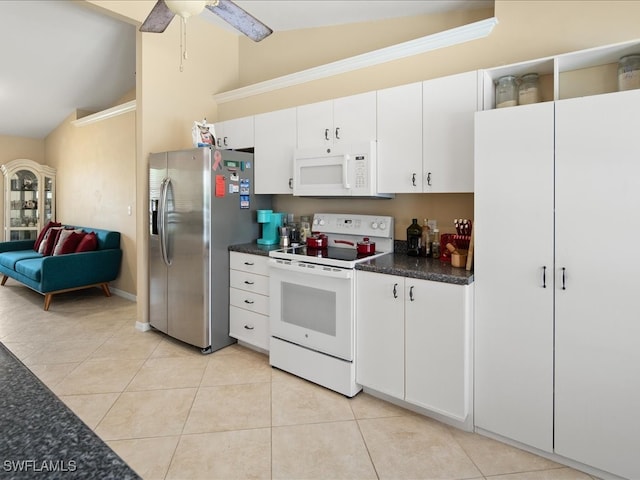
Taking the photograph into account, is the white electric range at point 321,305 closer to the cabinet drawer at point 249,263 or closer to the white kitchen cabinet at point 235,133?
the cabinet drawer at point 249,263

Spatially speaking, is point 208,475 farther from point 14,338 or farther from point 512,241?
point 14,338

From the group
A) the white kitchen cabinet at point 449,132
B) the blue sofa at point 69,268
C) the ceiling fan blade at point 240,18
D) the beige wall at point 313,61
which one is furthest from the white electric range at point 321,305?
the blue sofa at point 69,268

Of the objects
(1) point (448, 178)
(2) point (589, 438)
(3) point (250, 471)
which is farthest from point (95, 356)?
(2) point (589, 438)

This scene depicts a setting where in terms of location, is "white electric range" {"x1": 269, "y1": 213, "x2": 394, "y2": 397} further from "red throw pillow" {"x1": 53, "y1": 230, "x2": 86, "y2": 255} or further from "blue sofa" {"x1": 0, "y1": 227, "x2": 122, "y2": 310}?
"red throw pillow" {"x1": 53, "y1": 230, "x2": 86, "y2": 255}

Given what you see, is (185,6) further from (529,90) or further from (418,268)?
(529,90)

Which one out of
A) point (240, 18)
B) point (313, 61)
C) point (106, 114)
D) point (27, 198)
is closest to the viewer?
point (240, 18)

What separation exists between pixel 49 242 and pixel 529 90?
618 cm

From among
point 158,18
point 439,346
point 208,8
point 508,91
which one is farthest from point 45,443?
point 508,91

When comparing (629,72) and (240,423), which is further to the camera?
(240,423)

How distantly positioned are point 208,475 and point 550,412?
173cm

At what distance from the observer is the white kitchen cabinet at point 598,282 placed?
172cm

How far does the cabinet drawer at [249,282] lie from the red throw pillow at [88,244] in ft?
8.76

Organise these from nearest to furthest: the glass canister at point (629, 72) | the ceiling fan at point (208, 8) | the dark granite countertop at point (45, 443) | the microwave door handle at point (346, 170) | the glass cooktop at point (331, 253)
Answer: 1. the dark granite countertop at point (45, 443)
2. the ceiling fan at point (208, 8)
3. the glass canister at point (629, 72)
4. the glass cooktop at point (331, 253)
5. the microwave door handle at point (346, 170)

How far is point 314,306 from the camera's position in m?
2.73
